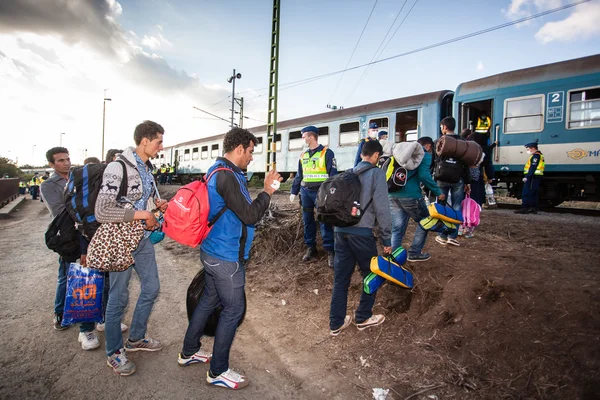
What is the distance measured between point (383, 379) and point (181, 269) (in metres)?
3.94

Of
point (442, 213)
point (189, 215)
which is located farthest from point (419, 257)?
point (189, 215)

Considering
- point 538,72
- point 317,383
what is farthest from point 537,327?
point 538,72

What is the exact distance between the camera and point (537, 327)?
104 inches

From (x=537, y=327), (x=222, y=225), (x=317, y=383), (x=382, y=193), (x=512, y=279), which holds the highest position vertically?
(x=382, y=193)

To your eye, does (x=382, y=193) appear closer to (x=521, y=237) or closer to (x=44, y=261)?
(x=521, y=237)

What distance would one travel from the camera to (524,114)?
867 centimetres

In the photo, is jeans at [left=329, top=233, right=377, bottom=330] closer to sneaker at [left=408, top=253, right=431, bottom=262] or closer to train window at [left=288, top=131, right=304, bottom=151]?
sneaker at [left=408, top=253, right=431, bottom=262]

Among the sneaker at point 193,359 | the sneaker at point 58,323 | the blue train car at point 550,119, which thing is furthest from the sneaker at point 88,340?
the blue train car at point 550,119

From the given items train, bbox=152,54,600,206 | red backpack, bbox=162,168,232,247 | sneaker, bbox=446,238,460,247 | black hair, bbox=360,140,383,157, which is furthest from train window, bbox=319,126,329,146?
red backpack, bbox=162,168,232,247

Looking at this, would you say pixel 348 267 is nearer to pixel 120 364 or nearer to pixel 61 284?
pixel 120 364

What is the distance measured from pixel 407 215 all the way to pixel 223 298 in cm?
261

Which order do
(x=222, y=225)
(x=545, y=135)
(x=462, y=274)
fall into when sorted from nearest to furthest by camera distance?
(x=222, y=225) < (x=462, y=274) < (x=545, y=135)

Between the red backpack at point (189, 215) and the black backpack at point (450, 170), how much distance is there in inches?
132

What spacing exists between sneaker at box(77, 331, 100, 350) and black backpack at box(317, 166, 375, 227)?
7.72ft
